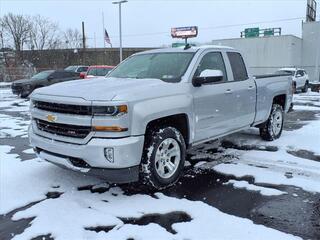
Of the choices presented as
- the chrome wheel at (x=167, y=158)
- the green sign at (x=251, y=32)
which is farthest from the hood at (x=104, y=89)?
the green sign at (x=251, y=32)

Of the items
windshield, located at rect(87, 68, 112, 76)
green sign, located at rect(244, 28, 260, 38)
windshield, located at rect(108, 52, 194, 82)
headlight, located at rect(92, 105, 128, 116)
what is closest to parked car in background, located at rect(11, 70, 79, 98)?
windshield, located at rect(87, 68, 112, 76)

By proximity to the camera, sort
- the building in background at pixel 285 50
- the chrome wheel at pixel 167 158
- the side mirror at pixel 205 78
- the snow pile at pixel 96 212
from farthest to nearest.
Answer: the building in background at pixel 285 50, the side mirror at pixel 205 78, the chrome wheel at pixel 167 158, the snow pile at pixel 96 212

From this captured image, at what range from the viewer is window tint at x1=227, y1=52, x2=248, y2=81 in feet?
22.5

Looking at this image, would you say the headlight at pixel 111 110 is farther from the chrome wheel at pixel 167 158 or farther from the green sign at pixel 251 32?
the green sign at pixel 251 32

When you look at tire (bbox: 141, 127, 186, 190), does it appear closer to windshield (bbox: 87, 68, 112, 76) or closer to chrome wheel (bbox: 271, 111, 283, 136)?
chrome wheel (bbox: 271, 111, 283, 136)

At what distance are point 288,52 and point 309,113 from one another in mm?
26197

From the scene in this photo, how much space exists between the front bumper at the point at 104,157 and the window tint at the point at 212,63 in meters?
1.82

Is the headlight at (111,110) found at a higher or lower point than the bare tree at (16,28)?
lower

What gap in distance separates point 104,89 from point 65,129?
2.33ft

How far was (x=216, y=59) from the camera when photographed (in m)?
6.53

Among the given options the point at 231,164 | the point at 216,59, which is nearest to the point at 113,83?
the point at 216,59

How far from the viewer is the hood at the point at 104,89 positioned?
470 cm

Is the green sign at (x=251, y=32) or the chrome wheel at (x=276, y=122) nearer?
the chrome wheel at (x=276, y=122)

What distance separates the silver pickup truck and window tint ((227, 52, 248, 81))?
26 mm
